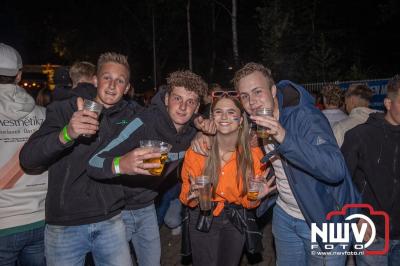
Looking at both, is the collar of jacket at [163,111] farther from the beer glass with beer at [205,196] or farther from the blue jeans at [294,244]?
the blue jeans at [294,244]

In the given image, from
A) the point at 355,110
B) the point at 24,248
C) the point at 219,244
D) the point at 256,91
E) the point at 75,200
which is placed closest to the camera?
the point at 75,200

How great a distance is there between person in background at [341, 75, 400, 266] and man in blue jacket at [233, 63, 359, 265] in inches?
20.5

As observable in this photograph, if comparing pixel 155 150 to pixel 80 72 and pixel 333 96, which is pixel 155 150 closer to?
pixel 80 72

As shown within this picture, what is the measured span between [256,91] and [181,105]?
851mm

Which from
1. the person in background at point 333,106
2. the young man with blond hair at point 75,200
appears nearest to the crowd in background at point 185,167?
the young man with blond hair at point 75,200

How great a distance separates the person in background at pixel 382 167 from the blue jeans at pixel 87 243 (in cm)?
233

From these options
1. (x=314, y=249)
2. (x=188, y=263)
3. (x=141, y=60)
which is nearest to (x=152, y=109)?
(x=314, y=249)

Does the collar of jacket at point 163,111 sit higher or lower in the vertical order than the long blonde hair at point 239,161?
higher

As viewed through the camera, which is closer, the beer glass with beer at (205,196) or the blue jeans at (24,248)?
the blue jeans at (24,248)

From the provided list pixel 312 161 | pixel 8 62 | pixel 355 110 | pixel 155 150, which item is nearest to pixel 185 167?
pixel 155 150

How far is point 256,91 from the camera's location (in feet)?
10.1

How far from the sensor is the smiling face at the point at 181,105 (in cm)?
349

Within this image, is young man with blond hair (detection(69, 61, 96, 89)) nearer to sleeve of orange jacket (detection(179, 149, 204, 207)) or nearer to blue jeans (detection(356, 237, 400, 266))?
sleeve of orange jacket (detection(179, 149, 204, 207))

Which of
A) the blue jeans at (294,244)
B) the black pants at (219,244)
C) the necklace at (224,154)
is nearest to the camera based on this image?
the blue jeans at (294,244)
